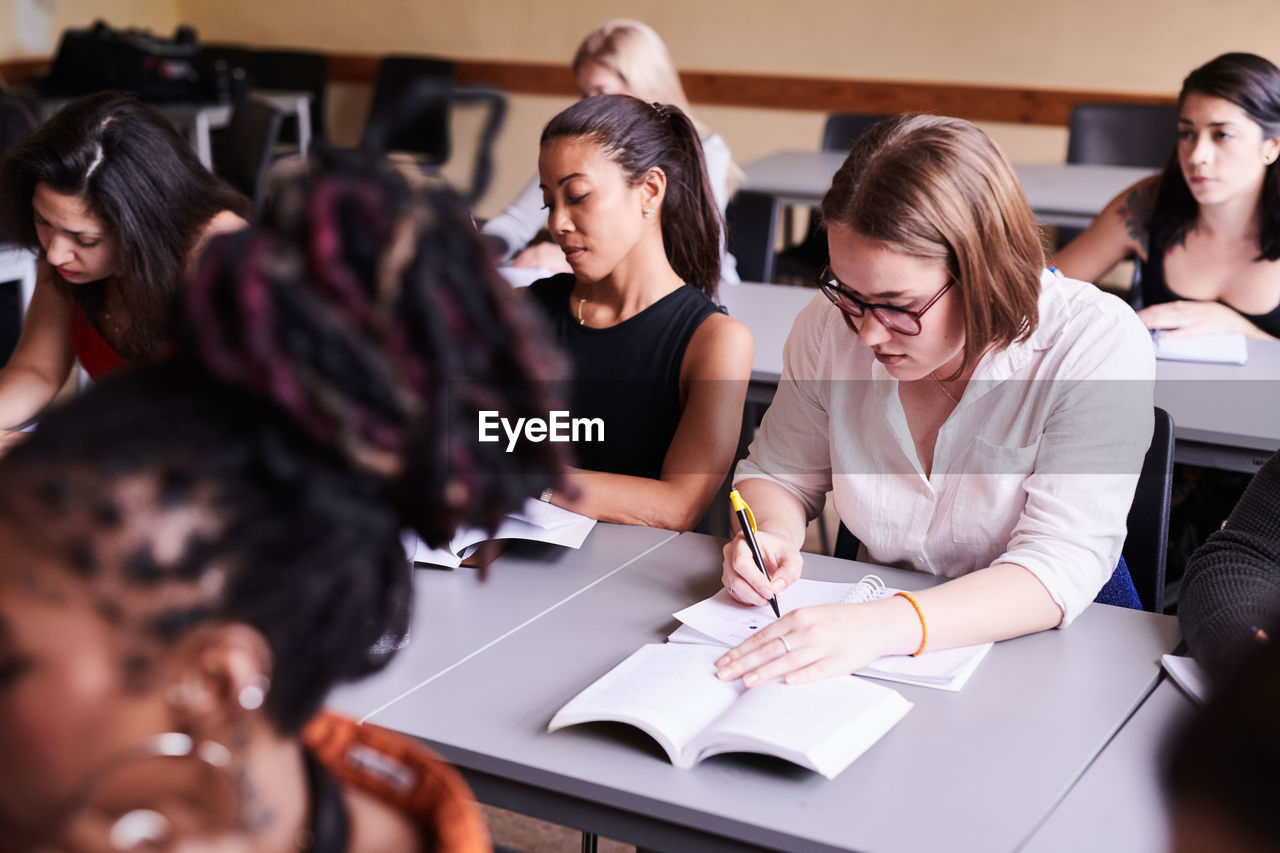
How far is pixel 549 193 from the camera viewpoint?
1.96m

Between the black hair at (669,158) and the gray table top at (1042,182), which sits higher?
the black hair at (669,158)

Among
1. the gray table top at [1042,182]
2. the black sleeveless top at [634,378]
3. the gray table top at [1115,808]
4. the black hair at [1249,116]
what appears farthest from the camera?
the gray table top at [1042,182]

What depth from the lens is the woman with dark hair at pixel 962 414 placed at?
134 cm

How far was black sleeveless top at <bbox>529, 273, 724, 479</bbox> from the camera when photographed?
1949 mm

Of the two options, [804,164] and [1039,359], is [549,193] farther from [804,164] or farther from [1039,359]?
[804,164]

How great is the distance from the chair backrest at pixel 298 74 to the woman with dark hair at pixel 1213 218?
15.3 ft

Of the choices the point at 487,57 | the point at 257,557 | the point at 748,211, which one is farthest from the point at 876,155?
the point at 487,57

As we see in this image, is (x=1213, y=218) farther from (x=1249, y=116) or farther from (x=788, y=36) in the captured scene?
(x=788, y=36)

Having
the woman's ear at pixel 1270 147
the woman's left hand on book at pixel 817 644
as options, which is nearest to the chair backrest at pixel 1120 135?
the woman's ear at pixel 1270 147

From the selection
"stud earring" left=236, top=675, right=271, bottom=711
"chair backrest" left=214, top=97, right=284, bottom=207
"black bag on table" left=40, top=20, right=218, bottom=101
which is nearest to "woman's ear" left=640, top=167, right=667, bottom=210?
"stud earring" left=236, top=675, right=271, bottom=711

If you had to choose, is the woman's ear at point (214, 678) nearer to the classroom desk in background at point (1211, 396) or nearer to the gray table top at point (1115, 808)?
the gray table top at point (1115, 808)

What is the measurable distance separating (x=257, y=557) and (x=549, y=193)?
1447 mm

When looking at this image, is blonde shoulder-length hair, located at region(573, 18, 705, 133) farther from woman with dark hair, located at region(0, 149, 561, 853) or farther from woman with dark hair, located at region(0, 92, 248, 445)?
woman with dark hair, located at region(0, 149, 561, 853)

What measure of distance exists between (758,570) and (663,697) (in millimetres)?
280
